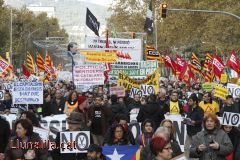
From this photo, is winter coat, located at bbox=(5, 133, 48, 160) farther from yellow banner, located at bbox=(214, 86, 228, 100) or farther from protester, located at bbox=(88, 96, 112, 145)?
yellow banner, located at bbox=(214, 86, 228, 100)

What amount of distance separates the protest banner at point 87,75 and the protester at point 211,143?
478 inches

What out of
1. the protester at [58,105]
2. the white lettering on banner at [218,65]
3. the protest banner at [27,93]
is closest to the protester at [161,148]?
the protest banner at [27,93]

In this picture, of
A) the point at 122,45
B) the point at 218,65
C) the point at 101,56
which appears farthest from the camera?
the point at 218,65

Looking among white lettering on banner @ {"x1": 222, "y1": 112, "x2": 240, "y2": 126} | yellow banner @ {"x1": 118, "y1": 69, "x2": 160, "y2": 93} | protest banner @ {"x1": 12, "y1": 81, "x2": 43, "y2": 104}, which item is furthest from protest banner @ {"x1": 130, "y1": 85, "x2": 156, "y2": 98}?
white lettering on banner @ {"x1": 222, "y1": 112, "x2": 240, "y2": 126}

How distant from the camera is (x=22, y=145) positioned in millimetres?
9008

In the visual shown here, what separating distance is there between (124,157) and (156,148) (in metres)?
4.39

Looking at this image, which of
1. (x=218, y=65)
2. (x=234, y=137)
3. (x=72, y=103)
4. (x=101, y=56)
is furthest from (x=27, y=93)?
(x=218, y=65)

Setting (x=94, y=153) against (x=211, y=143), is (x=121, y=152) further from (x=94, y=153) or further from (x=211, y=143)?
(x=211, y=143)

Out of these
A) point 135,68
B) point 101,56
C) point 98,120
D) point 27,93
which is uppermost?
point 101,56

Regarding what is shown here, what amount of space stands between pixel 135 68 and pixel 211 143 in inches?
715

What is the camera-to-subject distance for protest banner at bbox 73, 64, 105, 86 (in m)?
21.1

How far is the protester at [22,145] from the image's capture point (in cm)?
890

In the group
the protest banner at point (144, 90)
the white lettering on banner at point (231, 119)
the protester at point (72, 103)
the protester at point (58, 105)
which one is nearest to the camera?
the white lettering on banner at point (231, 119)

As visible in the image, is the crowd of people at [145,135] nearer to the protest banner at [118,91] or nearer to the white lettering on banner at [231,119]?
the white lettering on banner at [231,119]
